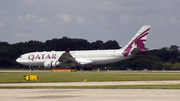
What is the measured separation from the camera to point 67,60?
6544cm

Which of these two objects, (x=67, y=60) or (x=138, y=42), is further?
(x=67, y=60)

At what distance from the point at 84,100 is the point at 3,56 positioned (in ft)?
333

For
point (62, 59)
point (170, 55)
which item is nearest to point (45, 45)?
point (170, 55)

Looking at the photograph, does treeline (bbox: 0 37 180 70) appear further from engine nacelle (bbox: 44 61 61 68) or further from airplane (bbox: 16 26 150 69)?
engine nacelle (bbox: 44 61 61 68)

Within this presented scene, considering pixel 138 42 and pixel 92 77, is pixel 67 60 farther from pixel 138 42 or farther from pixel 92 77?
pixel 92 77

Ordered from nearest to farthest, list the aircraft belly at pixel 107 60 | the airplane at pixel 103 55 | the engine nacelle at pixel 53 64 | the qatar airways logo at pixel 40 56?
the airplane at pixel 103 55 < the aircraft belly at pixel 107 60 < the engine nacelle at pixel 53 64 < the qatar airways logo at pixel 40 56

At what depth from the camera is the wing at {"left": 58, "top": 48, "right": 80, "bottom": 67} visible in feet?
209

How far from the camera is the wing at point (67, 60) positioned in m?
63.7

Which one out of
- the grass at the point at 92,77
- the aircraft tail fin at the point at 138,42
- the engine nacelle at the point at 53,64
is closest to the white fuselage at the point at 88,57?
the aircraft tail fin at the point at 138,42

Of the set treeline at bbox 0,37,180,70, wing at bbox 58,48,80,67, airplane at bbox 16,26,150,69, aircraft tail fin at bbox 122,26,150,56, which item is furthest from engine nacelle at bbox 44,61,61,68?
treeline at bbox 0,37,180,70

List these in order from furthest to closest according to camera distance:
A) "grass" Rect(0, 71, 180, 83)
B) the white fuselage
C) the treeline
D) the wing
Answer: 1. the treeline
2. the white fuselage
3. the wing
4. "grass" Rect(0, 71, 180, 83)

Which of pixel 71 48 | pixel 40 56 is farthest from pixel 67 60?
pixel 71 48

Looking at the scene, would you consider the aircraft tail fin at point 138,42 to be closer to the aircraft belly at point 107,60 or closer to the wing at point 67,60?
the aircraft belly at point 107,60

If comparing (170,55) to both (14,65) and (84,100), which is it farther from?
(84,100)
